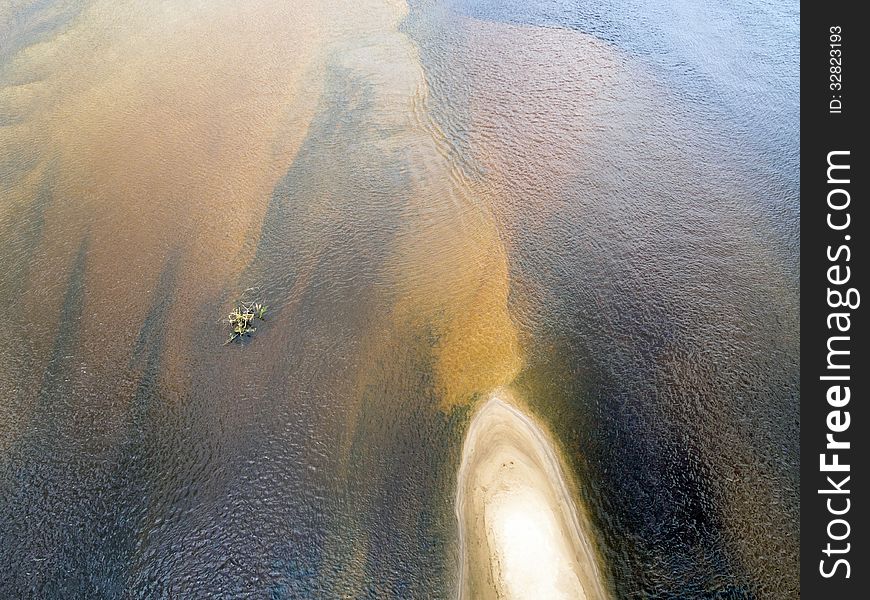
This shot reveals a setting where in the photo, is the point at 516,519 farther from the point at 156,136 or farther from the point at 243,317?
the point at 156,136

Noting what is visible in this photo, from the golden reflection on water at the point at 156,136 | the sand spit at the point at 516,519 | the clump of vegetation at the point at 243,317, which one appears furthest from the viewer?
the golden reflection on water at the point at 156,136

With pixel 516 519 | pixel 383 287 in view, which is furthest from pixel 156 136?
pixel 516 519

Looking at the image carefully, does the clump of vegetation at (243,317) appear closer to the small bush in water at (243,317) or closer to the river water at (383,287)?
the small bush in water at (243,317)

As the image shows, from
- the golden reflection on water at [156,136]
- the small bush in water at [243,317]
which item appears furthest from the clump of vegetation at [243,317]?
the golden reflection on water at [156,136]

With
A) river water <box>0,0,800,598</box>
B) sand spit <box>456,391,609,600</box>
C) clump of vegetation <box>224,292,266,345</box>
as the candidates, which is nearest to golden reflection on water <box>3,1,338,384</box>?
river water <box>0,0,800,598</box>

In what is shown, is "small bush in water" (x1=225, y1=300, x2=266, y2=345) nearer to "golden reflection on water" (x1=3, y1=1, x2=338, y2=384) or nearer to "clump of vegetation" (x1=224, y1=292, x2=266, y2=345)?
"clump of vegetation" (x1=224, y1=292, x2=266, y2=345)

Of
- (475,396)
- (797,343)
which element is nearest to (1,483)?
(475,396)

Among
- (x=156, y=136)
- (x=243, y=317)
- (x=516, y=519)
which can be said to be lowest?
(x=516, y=519)
